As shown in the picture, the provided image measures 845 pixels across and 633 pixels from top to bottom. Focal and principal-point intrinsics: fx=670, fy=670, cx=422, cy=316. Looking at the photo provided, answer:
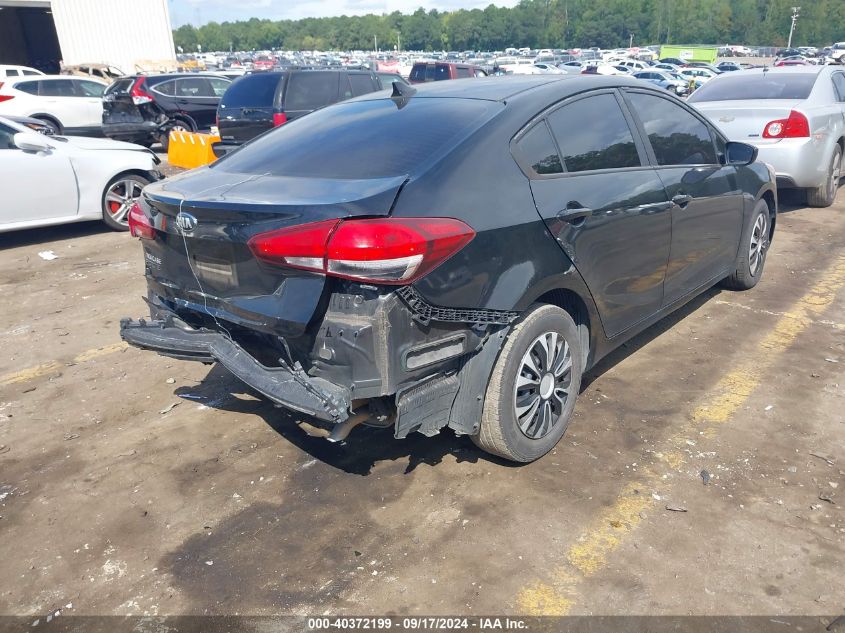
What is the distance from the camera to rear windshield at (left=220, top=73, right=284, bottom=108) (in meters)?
10.4

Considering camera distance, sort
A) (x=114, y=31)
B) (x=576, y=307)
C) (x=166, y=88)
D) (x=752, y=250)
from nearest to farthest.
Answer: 1. (x=576, y=307)
2. (x=752, y=250)
3. (x=166, y=88)
4. (x=114, y=31)

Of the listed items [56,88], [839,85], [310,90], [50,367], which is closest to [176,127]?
[56,88]

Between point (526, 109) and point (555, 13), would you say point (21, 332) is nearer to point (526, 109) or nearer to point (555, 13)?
point (526, 109)

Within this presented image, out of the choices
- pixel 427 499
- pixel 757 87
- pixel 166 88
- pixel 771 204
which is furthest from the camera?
pixel 166 88

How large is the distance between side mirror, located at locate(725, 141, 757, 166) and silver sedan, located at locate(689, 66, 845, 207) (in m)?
3.41

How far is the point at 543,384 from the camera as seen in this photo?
331 cm

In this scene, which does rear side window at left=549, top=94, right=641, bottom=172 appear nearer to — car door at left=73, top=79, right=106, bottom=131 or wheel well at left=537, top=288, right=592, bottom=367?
wheel well at left=537, top=288, right=592, bottom=367

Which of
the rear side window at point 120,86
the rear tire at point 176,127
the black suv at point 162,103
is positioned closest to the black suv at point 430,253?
the black suv at point 162,103

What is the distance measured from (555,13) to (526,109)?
472 ft

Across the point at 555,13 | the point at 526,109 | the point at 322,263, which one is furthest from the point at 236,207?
the point at 555,13

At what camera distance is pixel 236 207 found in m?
2.82

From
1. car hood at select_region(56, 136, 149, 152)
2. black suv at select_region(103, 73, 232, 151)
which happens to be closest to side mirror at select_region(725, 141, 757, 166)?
car hood at select_region(56, 136, 149, 152)

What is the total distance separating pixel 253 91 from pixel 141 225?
7.85 meters

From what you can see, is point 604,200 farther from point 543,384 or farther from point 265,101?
point 265,101
